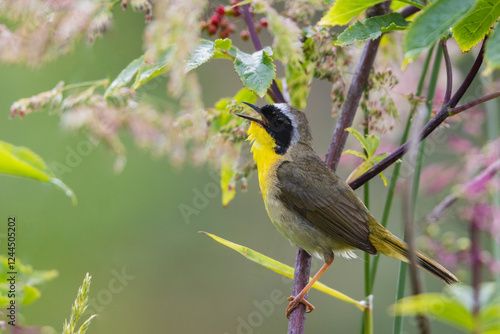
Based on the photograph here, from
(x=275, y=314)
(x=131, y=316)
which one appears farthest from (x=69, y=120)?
(x=275, y=314)

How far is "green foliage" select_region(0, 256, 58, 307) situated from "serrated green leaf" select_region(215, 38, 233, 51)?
2.67ft

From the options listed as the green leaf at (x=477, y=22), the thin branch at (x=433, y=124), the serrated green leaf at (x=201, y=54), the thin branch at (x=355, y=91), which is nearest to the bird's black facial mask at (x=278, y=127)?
the thin branch at (x=355, y=91)

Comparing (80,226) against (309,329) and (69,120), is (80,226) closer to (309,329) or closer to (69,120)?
(309,329)

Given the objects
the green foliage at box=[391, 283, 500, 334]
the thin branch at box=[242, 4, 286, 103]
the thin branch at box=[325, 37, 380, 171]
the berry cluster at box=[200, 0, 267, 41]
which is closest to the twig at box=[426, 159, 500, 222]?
the thin branch at box=[325, 37, 380, 171]

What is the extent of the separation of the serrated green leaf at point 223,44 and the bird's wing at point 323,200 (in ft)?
2.94

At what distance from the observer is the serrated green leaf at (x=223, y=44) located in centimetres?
164

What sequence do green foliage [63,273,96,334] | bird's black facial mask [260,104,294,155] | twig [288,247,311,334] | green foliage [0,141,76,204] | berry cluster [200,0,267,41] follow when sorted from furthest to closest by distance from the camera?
bird's black facial mask [260,104,294,155]
berry cluster [200,0,267,41]
twig [288,247,311,334]
green foliage [63,273,96,334]
green foliage [0,141,76,204]

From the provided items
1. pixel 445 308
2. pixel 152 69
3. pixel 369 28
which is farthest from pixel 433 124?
pixel 445 308

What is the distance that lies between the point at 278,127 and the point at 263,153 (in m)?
0.20

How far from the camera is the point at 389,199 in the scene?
1.71 metres

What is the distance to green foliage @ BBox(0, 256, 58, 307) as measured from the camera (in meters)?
1.08

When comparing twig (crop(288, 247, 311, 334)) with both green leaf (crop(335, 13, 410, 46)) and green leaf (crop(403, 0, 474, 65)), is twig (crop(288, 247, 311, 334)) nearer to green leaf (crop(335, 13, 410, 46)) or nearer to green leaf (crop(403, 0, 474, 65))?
green leaf (crop(335, 13, 410, 46))

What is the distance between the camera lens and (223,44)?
5.45 ft

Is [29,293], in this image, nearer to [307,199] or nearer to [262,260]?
[262,260]
